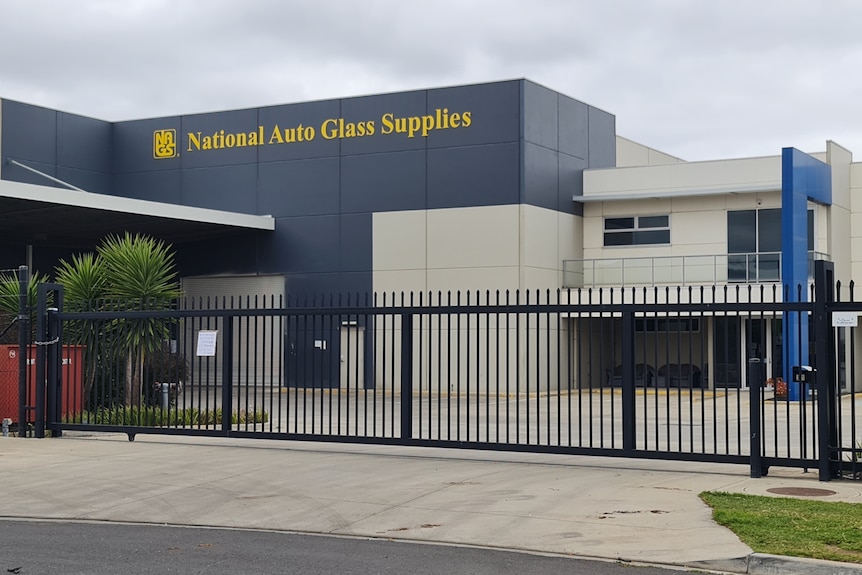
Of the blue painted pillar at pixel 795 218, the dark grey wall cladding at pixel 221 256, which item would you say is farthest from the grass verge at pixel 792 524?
the dark grey wall cladding at pixel 221 256

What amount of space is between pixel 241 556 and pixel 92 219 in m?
25.9

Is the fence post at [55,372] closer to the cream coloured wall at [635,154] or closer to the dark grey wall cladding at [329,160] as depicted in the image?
the dark grey wall cladding at [329,160]

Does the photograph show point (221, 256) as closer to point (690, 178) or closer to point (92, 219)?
point (92, 219)

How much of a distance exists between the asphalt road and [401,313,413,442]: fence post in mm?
5121

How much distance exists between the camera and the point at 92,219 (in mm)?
33344

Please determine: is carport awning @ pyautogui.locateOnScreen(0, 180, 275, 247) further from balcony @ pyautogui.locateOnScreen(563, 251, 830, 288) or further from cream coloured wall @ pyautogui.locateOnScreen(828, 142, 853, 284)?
cream coloured wall @ pyautogui.locateOnScreen(828, 142, 853, 284)

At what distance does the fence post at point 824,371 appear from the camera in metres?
12.6

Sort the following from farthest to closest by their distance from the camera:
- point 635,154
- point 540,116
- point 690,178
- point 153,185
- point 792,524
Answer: point 635,154 < point 153,185 < point 690,178 < point 540,116 < point 792,524

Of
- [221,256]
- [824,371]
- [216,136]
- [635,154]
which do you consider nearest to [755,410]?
[824,371]

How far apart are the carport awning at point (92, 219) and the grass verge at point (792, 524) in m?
22.2

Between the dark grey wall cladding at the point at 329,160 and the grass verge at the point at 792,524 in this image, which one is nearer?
the grass verge at the point at 792,524

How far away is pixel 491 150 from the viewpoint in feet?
114

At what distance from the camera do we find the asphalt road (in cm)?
859

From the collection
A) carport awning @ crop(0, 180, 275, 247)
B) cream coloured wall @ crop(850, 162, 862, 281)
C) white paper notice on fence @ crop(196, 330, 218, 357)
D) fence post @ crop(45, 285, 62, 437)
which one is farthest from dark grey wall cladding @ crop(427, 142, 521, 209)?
white paper notice on fence @ crop(196, 330, 218, 357)
